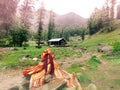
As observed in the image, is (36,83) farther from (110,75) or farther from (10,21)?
(10,21)

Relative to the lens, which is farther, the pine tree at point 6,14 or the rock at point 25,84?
the pine tree at point 6,14

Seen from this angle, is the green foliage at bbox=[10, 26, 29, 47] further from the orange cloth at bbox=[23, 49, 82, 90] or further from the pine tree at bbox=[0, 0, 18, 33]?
the orange cloth at bbox=[23, 49, 82, 90]

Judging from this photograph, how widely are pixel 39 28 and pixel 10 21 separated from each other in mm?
29736

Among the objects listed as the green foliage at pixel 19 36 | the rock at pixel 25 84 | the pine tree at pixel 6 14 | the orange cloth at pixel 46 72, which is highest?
the pine tree at pixel 6 14

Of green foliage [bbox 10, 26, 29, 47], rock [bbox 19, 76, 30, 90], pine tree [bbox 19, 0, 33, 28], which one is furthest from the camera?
pine tree [bbox 19, 0, 33, 28]

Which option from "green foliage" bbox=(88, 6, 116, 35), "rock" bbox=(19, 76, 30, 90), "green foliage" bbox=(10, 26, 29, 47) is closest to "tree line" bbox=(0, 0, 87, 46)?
"green foliage" bbox=(10, 26, 29, 47)

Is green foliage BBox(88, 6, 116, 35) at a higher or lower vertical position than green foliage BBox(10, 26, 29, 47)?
higher

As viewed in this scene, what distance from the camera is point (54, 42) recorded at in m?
84.2

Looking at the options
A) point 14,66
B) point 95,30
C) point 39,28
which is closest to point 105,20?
point 95,30

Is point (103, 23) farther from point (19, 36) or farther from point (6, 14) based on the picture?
point (6, 14)

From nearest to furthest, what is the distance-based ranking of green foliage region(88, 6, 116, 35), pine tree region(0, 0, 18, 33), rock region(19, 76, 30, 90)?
rock region(19, 76, 30, 90)
pine tree region(0, 0, 18, 33)
green foliage region(88, 6, 116, 35)

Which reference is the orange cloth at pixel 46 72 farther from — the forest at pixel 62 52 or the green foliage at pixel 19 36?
the green foliage at pixel 19 36

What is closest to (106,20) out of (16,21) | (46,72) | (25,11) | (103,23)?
(103,23)

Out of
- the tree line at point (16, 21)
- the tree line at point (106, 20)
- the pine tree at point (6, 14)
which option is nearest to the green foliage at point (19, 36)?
the tree line at point (16, 21)
